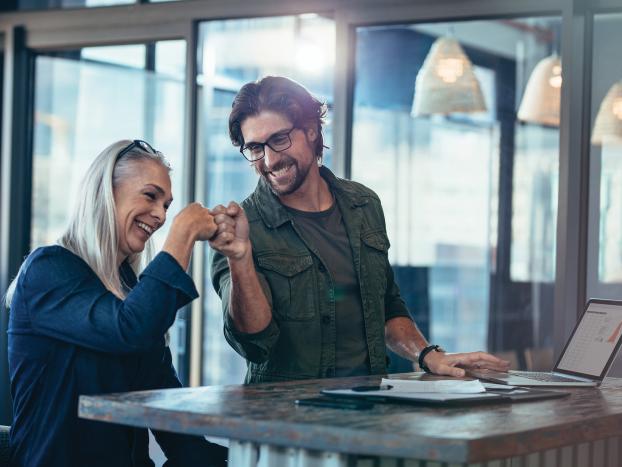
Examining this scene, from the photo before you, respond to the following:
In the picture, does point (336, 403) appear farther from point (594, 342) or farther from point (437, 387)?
point (594, 342)

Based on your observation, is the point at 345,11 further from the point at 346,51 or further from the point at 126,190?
the point at 126,190

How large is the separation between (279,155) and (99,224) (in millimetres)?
610

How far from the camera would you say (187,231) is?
2416mm

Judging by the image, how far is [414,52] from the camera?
5078 mm

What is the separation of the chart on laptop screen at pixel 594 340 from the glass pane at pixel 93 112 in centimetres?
239

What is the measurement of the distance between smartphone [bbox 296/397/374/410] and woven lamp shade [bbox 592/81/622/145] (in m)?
2.28

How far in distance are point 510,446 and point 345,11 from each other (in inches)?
113

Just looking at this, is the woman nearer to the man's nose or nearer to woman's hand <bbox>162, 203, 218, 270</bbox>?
woman's hand <bbox>162, 203, 218, 270</bbox>

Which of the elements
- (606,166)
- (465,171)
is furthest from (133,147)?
(465,171)

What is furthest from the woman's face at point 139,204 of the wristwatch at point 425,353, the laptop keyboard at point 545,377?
the laptop keyboard at point 545,377

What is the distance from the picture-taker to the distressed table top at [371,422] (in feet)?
5.58

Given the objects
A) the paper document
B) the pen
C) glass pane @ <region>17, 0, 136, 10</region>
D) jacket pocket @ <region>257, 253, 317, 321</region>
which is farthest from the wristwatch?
glass pane @ <region>17, 0, 136, 10</region>

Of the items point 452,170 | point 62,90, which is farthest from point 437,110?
point 62,90

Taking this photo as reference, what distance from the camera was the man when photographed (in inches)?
110
